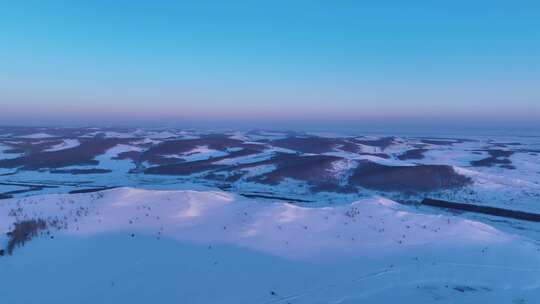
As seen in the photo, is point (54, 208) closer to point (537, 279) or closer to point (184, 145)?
point (537, 279)

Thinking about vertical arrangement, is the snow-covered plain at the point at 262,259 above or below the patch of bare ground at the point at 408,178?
above

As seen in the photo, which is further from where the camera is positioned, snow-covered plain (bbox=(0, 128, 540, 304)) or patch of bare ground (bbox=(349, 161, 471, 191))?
patch of bare ground (bbox=(349, 161, 471, 191))

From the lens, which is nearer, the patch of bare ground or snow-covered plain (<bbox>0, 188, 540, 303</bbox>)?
snow-covered plain (<bbox>0, 188, 540, 303</bbox>)

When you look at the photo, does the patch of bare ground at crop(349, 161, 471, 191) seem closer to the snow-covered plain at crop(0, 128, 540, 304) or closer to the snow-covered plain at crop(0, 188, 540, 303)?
the snow-covered plain at crop(0, 128, 540, 304)

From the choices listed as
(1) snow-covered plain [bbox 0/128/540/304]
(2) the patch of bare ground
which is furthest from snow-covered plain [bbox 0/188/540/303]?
(2) the patch of bare ground

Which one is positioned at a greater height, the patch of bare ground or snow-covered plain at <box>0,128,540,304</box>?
snow-covered plain at <box>0,128,540,304</box>

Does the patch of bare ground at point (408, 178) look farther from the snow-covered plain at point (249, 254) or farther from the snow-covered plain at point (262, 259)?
the snow-covered plain at point (262, 259)

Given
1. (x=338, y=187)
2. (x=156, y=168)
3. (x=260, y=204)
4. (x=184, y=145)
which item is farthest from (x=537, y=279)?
(x=184, y=145)

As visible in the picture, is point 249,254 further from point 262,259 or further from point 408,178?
point 408,178

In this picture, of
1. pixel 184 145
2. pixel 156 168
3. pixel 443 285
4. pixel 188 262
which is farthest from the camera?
pixel 184 145

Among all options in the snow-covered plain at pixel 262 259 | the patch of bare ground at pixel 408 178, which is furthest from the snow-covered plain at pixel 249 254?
the patch of bare ground at pixel 408 178

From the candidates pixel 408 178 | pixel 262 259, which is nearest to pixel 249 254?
pixel 262 259
